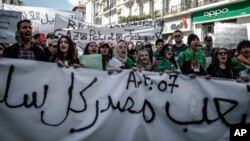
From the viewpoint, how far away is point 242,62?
578 cm

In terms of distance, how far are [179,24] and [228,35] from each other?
22.1 metres

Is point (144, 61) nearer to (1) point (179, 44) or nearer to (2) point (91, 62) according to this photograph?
(2) point (91, 62)

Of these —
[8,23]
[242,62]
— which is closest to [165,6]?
[8,23]

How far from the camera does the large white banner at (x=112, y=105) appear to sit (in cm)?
441

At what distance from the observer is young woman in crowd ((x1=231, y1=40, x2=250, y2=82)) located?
563 centimetres

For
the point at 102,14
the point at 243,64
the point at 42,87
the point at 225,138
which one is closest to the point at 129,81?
the point at 42,87

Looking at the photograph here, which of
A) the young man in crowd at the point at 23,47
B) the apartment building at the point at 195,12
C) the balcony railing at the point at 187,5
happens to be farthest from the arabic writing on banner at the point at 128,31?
the balcony railing at the point at 187,5

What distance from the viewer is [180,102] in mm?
4965

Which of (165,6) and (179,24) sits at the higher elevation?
(165,6)

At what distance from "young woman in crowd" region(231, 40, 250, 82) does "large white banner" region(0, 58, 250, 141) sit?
0.44 m

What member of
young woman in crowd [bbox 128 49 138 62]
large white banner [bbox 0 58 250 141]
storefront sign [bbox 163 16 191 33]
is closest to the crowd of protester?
large white banner [bbox 0 58 250 141]

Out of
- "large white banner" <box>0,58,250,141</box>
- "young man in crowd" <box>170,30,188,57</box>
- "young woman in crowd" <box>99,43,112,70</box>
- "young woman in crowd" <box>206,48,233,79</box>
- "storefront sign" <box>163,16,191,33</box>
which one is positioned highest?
"storefront sign" <box>163,16,191,33</box>

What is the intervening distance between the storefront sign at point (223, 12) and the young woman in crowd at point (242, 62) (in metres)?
15.7

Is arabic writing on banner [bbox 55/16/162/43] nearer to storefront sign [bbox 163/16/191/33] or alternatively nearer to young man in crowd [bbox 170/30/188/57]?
young man in crowd [bbox 170/30/188/57]
